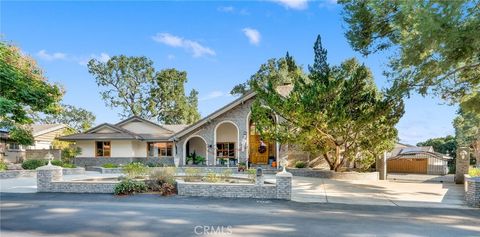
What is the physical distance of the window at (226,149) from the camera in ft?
90.8

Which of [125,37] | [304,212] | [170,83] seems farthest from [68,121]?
[304,212]

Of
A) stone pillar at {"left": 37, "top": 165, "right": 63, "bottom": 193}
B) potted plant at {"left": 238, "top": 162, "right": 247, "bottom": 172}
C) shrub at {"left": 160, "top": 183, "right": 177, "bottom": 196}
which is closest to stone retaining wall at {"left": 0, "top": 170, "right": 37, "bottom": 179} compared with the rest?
stone pillar at {"left": 37, "top": 165, "right": 63, "bottom": 193}

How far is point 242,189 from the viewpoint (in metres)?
12.8

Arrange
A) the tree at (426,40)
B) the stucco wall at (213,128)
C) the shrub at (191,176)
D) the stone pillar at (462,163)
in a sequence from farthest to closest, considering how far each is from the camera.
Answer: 1. the stucco wall at (213,128)
2. the stone pillar at (462,163)
3. the shrub at (191,176)
4. the tree at (426,40)

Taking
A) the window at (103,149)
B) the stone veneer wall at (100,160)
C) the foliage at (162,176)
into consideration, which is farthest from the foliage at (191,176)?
the window at (103,149)

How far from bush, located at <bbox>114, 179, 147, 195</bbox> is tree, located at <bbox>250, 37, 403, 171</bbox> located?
28.8ft

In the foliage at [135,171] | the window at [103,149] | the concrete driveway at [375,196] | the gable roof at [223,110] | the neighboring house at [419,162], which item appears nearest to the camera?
the concrete driveway at [375,196]

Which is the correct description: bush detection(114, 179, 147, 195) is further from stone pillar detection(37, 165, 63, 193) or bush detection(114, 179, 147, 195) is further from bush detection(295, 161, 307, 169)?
bush detection(295, 161, 307, 169)

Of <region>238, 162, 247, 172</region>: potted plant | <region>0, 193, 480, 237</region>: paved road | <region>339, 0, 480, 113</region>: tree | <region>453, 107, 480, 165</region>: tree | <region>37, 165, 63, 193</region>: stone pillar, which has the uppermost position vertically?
<region>339, 0, 480, 113</region>: tree

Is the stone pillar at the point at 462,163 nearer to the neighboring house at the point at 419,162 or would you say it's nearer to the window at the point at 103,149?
the neighboring house at the point at 419,162

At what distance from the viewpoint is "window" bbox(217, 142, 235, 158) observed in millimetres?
27688

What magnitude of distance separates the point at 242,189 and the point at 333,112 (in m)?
7.74

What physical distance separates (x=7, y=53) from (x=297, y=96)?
13.6 meters

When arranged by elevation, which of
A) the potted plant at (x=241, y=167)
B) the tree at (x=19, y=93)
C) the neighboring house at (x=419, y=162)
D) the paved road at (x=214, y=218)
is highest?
the tree at (x=19, y=93)
